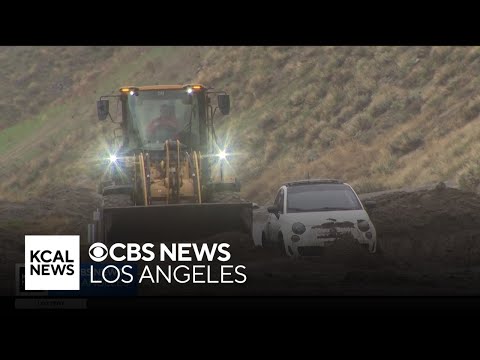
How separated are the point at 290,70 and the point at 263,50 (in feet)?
13.6

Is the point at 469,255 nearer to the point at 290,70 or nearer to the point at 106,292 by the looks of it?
the point at 106,292

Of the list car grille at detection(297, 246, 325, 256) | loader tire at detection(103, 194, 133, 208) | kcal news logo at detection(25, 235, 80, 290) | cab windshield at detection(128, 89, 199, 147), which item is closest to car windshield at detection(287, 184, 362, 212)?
car grille at detection(297, 246, 325, 256)

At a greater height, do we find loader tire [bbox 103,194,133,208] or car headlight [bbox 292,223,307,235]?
loader tire [bbox 103,194,133,208]

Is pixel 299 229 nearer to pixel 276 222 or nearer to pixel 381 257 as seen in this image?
pixel 276 222

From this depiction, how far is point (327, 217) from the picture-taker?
20844 millimetres

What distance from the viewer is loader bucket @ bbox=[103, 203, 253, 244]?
2164 centimetres

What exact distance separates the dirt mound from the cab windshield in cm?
539

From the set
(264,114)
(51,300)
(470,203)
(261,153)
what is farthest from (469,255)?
(264,114)

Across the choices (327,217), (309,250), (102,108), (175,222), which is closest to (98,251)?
(175,222)

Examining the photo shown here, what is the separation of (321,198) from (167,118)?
4.53m

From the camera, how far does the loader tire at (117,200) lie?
23.3 metres

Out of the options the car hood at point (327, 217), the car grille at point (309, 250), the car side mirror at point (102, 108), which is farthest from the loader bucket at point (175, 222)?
the car side mirror at point (102, 108)

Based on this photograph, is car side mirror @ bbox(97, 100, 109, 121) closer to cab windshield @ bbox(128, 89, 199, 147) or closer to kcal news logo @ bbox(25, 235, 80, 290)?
cab windshield @ bbox(128, 89, 199, 147)

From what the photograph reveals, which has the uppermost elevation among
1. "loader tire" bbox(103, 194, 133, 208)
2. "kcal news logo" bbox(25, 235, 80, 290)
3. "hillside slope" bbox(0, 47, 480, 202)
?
"hillside slope" bbox(0, 47, 480, 202)
